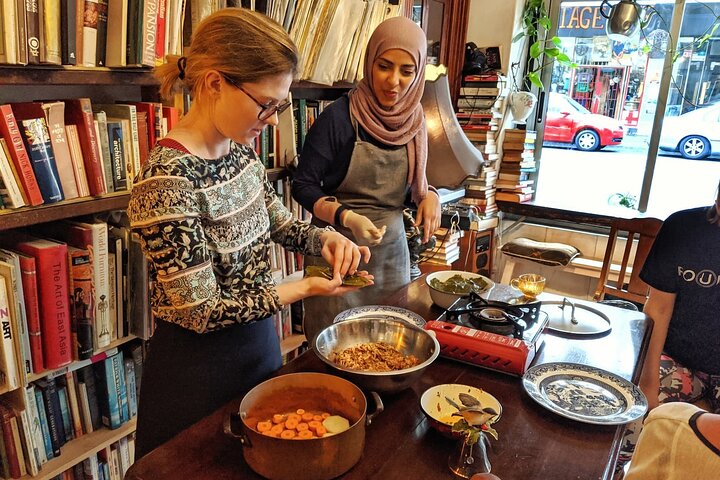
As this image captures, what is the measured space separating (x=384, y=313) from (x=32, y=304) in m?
0.98

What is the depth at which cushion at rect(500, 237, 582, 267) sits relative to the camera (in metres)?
3.56

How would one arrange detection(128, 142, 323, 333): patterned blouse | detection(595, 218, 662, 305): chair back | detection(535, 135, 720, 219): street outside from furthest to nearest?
detection(535, 135, 720, 219): street outside, detection(595, 218, 662, 305): chair back, detection(128, 142, 323, 333): patterned blouse

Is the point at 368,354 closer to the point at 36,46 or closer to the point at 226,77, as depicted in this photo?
the point at 226,77

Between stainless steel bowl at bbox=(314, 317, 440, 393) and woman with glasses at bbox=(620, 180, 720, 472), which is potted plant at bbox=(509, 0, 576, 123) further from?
stainless steel bowl at bbox=(314, 317, 440, 393)

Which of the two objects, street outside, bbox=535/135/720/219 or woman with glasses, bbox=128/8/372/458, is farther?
street outside, bbox=535/135/720/219

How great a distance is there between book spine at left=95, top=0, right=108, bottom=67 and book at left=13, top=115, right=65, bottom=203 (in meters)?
0.24

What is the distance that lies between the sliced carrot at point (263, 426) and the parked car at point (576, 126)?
149 inches

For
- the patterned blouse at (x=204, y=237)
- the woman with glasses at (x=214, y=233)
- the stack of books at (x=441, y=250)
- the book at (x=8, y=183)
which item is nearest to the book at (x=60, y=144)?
the book at (x=8, y=183)

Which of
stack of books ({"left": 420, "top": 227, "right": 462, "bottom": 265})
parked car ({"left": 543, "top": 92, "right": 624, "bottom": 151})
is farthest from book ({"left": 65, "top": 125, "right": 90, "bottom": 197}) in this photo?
parked car ({"left": 543, "top": 92, "right": 624, "bottom": 151})

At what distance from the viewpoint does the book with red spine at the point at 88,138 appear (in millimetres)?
1460

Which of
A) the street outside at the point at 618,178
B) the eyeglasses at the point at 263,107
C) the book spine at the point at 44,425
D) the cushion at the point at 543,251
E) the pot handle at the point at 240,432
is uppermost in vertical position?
the eyeglasses at the point at 263,107

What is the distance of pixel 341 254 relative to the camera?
1312mm

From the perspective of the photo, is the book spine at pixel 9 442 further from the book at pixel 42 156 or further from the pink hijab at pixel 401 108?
the pink hijab at pixel 401 108

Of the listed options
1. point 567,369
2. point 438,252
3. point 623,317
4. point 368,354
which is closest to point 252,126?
point 368,354
